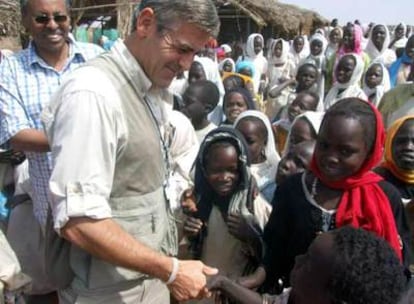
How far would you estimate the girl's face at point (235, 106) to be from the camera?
16.5 ft

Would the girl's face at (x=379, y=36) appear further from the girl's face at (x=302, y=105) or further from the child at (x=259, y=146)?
the child at (x=259, y=146)

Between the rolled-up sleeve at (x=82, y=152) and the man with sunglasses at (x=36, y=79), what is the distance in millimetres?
962

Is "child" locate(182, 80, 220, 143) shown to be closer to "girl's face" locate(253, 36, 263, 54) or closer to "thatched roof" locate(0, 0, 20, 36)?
"thatched roof" locate(0, 0, 20, 36)

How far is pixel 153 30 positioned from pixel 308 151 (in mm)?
1741

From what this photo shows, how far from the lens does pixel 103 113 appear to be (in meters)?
1.61

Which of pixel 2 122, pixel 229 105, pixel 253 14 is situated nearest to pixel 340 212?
pixel 2 122

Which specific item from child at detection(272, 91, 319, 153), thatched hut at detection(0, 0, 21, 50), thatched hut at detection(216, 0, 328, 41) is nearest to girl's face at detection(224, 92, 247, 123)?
child at detection(272, 91, 319, 153)

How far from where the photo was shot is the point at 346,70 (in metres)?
6.30

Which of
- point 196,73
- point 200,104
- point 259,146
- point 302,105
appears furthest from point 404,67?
point 259,146

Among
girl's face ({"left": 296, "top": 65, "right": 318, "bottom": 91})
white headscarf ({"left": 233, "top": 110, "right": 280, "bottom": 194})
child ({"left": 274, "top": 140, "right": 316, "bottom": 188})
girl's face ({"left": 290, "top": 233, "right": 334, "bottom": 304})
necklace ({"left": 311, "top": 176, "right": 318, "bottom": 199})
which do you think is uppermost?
girl's face ({"left": 290, "top": 233, "right": 334, "bottom": 304})

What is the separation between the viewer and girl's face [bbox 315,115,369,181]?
2287 millimetres

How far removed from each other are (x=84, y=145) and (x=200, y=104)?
10.7 ft

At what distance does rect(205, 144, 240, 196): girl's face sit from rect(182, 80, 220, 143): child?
147cm

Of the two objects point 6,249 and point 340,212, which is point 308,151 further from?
point 6,249
